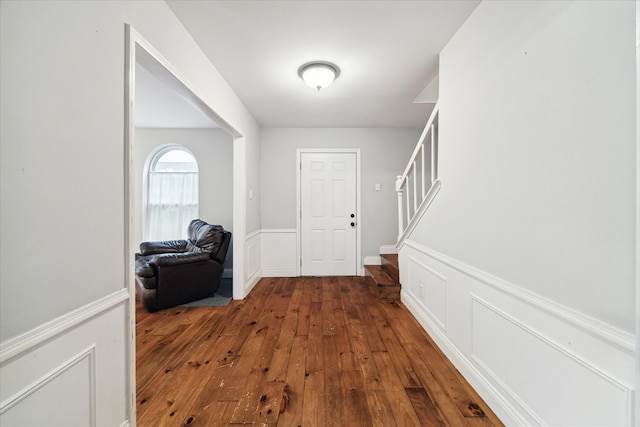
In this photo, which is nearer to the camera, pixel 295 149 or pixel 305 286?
pixel 305 286

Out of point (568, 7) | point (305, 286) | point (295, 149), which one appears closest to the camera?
point (568, 7)

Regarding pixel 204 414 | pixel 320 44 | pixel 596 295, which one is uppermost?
pixel 320 44

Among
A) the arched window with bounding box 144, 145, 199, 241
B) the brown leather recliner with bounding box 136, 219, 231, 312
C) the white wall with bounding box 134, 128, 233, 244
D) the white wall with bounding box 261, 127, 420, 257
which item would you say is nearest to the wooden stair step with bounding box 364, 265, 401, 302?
the white wall with bounding box 261, 127, 420, 257

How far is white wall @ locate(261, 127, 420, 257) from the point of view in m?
4.13

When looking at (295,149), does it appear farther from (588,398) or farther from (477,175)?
(588,398)

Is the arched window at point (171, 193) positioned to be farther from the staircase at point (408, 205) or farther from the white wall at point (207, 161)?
the staircase at point (408, 205)

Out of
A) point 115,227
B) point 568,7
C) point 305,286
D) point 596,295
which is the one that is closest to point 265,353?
point 115,227

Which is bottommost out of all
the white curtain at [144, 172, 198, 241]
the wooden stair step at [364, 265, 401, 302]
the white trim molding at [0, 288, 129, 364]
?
the wooden stair step at [364, 265, 401, 302]

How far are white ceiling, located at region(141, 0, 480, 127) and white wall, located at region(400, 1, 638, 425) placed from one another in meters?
0.33

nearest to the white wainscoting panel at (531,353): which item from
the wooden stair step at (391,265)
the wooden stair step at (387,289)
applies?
the wooden stair step at (387,289)

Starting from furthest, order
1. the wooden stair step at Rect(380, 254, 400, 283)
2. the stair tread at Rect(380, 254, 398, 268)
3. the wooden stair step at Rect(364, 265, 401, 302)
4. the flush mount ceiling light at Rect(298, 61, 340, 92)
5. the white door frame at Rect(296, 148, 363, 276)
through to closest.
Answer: the white door frame at Rect(296, 148, 363, 276), the stair tread at Rect(380, 254, 398, 268), the wooden stair step at Rect(380, 254, 400, 283), the wooden stair step at Rect(364, 265, 401, 302), the flush mount ceiling light at Rect(298, 61, 340, 92)

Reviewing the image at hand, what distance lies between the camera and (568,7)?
987 millimetres

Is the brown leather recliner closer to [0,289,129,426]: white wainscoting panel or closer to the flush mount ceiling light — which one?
[0,289,129,426]: white wainscoting panel

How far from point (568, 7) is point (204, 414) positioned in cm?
255
